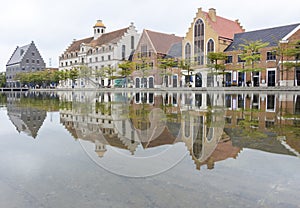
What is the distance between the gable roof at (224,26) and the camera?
44.1 m

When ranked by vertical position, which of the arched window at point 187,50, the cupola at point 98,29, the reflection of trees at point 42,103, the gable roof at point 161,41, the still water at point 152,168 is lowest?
the still water at point 152,168

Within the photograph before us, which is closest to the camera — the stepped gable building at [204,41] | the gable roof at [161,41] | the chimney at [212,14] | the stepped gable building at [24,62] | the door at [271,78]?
the door at [271,78]

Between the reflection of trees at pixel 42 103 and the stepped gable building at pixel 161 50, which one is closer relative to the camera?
the reflection of trees at pixel 42 103

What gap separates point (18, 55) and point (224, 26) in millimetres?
72196

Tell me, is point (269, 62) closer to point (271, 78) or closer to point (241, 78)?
point (271, 78)

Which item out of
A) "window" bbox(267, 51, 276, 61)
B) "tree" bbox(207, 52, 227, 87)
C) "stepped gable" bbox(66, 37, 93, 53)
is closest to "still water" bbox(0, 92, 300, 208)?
"tree" bbox(207, 52, 227, 87)

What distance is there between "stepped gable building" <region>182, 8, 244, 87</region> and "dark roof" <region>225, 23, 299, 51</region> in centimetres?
158

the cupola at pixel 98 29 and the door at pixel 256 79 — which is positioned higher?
the cupola at pixel 98 29

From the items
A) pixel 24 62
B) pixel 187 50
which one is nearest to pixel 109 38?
pixel 187 50

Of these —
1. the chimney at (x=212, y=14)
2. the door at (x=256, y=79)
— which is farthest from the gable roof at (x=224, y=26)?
the door at (x=256, y=79)

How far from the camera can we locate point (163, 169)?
363cm

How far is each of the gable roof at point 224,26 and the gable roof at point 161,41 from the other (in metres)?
9.33

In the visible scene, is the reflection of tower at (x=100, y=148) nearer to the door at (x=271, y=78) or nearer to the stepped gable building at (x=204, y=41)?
the door at (x=271, y=78)

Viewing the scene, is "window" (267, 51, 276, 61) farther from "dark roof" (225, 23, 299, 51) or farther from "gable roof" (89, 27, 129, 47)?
"gable roof" (89, 27, 129, 47)
